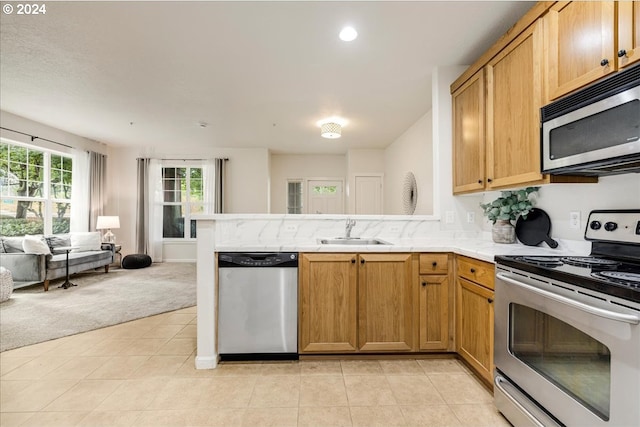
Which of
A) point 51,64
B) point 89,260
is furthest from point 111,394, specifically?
point 89,260

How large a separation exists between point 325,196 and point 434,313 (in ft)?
17.9

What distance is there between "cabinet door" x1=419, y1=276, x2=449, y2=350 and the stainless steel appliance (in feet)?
1.80

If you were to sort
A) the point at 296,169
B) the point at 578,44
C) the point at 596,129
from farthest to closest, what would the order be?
the point at 296,169, the point at 578,44, the point at 596,129

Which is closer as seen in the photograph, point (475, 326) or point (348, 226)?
point (475, 326)

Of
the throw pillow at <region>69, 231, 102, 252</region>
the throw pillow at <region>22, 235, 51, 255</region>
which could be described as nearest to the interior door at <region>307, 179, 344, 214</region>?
the throw pillow at <region>69, 231, 102, 252</region>

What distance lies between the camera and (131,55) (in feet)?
→ 9.28

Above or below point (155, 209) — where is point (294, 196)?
above

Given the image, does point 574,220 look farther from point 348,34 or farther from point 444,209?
point 348,34

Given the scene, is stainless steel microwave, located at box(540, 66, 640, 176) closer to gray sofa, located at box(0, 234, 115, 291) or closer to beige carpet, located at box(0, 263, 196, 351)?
beige carpet, located at box(0, 263, 196, 351)

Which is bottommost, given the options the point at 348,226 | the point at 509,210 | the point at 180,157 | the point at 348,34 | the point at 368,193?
the point at 348,226

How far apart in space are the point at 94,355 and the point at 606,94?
142 inches

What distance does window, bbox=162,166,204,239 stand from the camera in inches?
270

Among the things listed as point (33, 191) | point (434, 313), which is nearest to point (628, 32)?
point (434, 313)

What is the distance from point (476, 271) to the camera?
6.26ft
